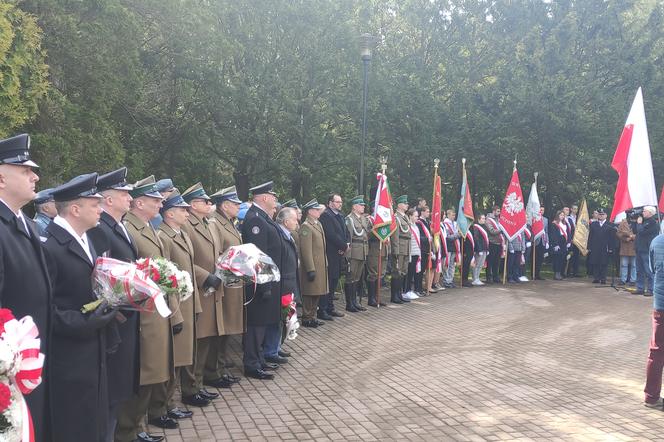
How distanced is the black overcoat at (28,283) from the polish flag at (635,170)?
25.4 ft

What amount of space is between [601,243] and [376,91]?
9.80m

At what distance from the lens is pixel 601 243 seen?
58.5 ft

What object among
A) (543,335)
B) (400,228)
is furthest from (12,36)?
(543,335)

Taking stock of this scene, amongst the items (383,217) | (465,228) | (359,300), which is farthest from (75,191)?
(465,228)

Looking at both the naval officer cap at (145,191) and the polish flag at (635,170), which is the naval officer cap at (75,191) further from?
the polish flag at (635,170)

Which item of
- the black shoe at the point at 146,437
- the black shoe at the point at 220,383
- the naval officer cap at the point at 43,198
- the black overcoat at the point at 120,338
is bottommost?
the black shoe at the point at 146,437

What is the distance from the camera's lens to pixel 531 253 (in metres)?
19.4

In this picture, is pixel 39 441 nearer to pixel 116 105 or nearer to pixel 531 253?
pixel 116 105

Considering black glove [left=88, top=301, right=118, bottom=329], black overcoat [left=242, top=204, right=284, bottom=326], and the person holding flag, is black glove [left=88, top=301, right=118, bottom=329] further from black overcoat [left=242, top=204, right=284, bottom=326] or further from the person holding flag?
the person holding flag

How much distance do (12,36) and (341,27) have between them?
12.4 metres

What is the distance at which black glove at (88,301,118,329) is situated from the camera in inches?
143

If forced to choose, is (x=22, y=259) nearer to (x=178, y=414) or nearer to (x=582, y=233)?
(x=178, y=414)

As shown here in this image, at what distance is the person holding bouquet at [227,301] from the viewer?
22.5ft

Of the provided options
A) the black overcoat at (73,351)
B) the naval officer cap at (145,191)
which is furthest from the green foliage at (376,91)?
the black overcoat at (73,351)
